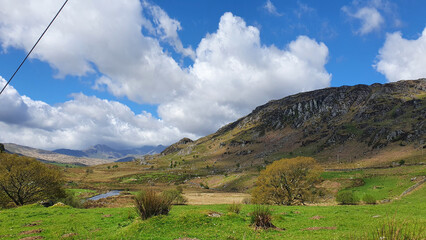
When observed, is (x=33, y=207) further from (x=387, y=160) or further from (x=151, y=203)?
(x=387, y=160)

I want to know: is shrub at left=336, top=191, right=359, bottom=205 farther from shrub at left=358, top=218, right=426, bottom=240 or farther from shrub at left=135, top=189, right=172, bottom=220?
shrub at left=358, top=218, right=426, bottom=240

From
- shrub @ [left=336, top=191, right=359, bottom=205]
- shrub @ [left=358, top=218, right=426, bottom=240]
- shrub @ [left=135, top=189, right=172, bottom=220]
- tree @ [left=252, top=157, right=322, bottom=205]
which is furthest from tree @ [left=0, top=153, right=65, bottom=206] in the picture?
shrub @ [left=336, top=191, right=359, bottom=205]

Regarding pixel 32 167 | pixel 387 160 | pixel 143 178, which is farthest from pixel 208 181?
pixel 32 167

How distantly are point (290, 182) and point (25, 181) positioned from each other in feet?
175

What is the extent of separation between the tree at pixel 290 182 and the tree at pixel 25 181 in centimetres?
4200

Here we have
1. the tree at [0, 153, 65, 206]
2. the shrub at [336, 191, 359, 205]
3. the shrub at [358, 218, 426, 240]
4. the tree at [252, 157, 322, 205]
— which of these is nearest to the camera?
the shrub at [358, 218, 426, 240]

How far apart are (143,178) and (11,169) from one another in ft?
427

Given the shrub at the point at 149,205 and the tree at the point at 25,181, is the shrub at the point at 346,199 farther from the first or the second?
the tree at the point at 25,181

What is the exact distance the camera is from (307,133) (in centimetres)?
19562

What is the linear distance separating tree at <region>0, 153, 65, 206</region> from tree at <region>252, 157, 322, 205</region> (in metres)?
42.0

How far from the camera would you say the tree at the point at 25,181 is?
4163 cm

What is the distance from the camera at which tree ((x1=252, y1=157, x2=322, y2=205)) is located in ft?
152

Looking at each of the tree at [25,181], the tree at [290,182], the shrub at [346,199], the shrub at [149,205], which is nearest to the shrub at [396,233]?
the shrub at [149,205]

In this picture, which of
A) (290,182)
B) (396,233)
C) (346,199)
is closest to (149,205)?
(396,233)
